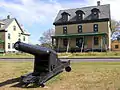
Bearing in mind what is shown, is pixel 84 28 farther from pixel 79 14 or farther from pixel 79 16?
pixel 79 14

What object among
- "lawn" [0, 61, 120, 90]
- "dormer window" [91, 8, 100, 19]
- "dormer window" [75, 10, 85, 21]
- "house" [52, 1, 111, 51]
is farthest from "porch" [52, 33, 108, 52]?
"lawn" [0, 61, 120, 90]

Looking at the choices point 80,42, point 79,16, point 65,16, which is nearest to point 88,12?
point 79,16

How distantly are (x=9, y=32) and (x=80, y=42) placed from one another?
21.1 metres

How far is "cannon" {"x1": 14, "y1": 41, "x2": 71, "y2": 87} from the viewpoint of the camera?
355 inches

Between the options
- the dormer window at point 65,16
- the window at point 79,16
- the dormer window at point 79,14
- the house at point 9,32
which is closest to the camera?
the dormer window at point 79,14

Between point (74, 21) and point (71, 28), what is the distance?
5.04 feet

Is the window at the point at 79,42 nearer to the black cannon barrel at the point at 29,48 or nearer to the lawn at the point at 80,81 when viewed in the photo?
the lawn at the point at 80,81

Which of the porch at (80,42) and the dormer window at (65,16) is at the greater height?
the dormer window at (65,16)

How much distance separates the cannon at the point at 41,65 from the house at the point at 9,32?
49581 millimetres

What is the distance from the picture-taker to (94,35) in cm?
4762

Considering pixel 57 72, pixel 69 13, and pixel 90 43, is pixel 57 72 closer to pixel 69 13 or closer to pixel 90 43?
pixel 90 43

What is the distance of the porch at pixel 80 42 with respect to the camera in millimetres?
47719

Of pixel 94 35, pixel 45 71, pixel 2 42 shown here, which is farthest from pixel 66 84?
pixel 2 42

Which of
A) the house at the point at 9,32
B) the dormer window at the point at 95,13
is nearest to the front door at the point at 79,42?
the dormer window at the point at 95,13
